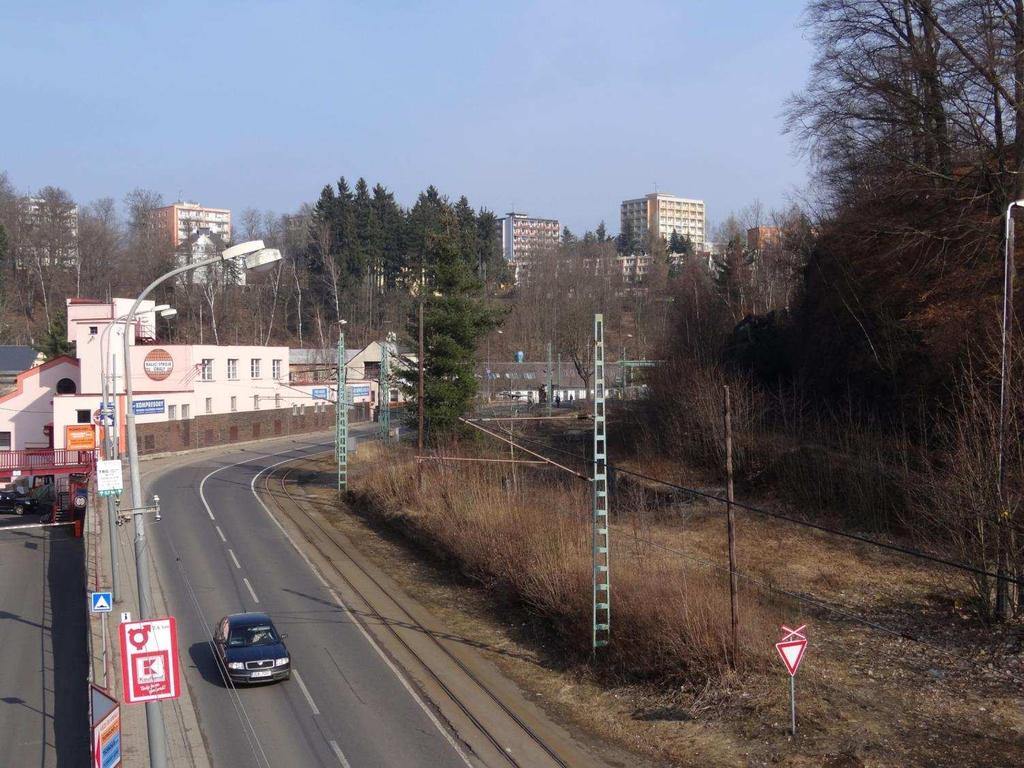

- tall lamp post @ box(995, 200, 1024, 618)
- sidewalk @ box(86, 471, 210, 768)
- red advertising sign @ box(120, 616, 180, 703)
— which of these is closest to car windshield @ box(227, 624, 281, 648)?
sidewalk @ box(86, 471, 210, 768)

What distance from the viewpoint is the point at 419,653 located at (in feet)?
74.3

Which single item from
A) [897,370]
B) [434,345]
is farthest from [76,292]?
[897,370]

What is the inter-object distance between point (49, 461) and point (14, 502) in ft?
9.16

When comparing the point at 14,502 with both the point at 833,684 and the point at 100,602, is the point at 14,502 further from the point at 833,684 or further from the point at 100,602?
the point at 833,684

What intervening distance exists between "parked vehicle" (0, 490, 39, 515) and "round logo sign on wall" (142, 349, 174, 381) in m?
15.4

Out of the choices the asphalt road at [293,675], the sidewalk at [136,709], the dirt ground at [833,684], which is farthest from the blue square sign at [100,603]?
the dirt ground at [833,684]

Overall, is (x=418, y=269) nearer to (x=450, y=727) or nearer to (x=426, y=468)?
(x=426, y=468)

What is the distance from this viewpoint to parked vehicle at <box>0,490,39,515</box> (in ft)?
157

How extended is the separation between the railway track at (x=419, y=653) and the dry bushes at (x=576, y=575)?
274 centimetres

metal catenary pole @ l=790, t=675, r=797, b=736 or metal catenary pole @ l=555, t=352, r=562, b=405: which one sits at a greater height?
metal catenary pole @ l=555, t=352, r=562, b=405

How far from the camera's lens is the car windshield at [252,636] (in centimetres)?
2052

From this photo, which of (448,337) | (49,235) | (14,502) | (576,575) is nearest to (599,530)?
(576,575)

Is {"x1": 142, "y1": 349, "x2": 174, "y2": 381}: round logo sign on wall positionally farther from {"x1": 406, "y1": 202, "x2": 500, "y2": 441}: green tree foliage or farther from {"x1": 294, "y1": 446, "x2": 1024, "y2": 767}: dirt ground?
{"x1": 294, "y1": 446, "x2": 1024, "y2": 767}: dirt ground

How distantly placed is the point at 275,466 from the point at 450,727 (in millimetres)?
43276
